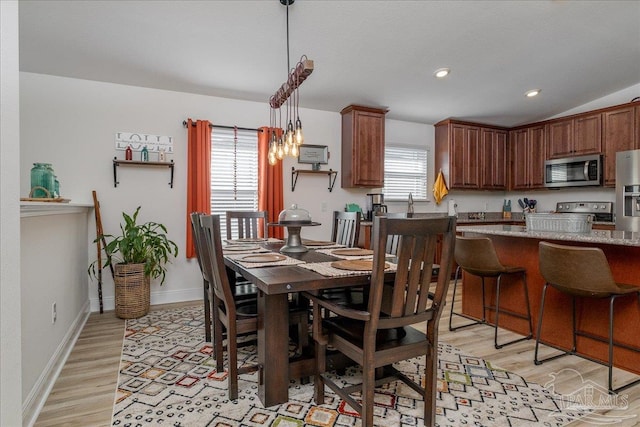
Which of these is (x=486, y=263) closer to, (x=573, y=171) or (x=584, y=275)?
(x=584, y=275)

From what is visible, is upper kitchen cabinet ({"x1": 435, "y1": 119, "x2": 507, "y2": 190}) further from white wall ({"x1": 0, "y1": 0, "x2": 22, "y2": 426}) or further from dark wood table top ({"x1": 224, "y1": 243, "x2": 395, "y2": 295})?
white wall ({"x1": 0, "y1": 0, "x2": 22, "y2": 426})

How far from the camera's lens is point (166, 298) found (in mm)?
3982

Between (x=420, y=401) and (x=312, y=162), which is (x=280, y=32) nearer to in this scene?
(x=312, y=162)

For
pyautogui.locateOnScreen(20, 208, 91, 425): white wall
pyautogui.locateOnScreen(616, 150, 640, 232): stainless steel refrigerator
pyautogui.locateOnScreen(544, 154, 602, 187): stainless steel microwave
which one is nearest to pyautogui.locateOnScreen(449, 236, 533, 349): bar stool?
pyautogui.locateOnScreen(616, 150, 640, 232): stainless steel refrigerator

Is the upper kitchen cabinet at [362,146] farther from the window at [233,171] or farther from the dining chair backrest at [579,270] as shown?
the dining chair backrest at [579,270]

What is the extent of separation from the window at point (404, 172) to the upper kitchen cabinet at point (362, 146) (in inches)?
22.5

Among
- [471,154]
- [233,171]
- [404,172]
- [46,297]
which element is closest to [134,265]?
[46,297]

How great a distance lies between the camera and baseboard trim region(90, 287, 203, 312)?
3.65m

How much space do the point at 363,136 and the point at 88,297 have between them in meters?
3.79

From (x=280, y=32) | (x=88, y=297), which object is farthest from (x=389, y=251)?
(x=88, y=297)


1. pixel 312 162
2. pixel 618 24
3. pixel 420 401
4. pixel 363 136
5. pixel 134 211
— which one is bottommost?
pixel 420 401

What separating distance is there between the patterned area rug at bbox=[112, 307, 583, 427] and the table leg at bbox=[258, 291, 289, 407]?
0.24 feet

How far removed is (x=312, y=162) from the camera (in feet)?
15.3

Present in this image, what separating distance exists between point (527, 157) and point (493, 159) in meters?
0.50
